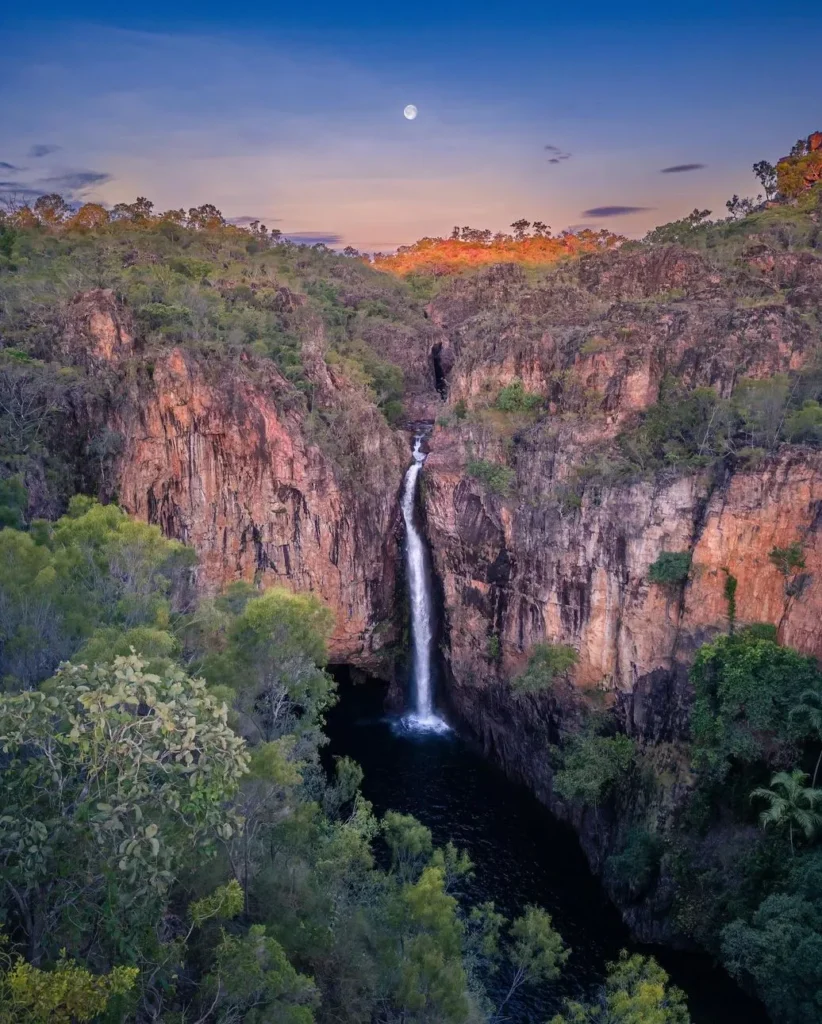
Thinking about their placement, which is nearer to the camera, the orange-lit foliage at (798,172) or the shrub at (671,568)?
the shrub at (671,568)

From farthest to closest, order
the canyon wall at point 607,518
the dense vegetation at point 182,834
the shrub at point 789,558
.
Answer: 1. the canyon wall at point 607,518
2. the shrub at point 789,558
3. the dense vegetation at point 182,834

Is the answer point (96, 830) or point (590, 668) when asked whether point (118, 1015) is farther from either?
point (590, 668)

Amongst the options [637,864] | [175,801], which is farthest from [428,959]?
[637,864]

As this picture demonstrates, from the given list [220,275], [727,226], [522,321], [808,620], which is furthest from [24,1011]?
[727,226]

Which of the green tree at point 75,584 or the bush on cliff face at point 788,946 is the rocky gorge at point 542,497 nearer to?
the bush on cliff face at point 788,946

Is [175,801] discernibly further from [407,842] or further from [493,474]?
[493,474]

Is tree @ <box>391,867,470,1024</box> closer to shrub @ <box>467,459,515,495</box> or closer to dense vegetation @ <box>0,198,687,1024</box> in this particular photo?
dense vegetation @ <box>0,198,687,1024</box>

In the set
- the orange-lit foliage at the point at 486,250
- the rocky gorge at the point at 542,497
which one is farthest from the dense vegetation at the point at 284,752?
the orange-lit foliage at the point at 486,250
